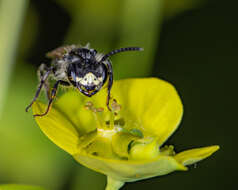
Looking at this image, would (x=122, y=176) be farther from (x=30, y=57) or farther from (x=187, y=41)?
(x=187, y=41)

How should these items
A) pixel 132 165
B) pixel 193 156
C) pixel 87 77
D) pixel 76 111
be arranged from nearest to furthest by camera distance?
1. pixel 132 165
2. pixel 193 156
3. pixel 87 77
4. pixel 76 111

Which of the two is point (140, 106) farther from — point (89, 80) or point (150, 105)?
point (89, 80)

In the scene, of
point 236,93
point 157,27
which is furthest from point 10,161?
point 236,93

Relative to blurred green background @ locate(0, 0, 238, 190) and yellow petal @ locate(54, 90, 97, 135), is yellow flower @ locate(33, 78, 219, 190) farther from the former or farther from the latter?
blurred green background @ locate(0, 0, 238, 190)

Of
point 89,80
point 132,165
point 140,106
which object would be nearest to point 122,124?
point 140,106

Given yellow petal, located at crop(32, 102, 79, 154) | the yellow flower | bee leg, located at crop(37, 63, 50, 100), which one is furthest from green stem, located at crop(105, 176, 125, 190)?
bee leg, located at crop(37, 63, 50, 100)

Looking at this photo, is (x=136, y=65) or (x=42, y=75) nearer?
(x=42, y=75)
